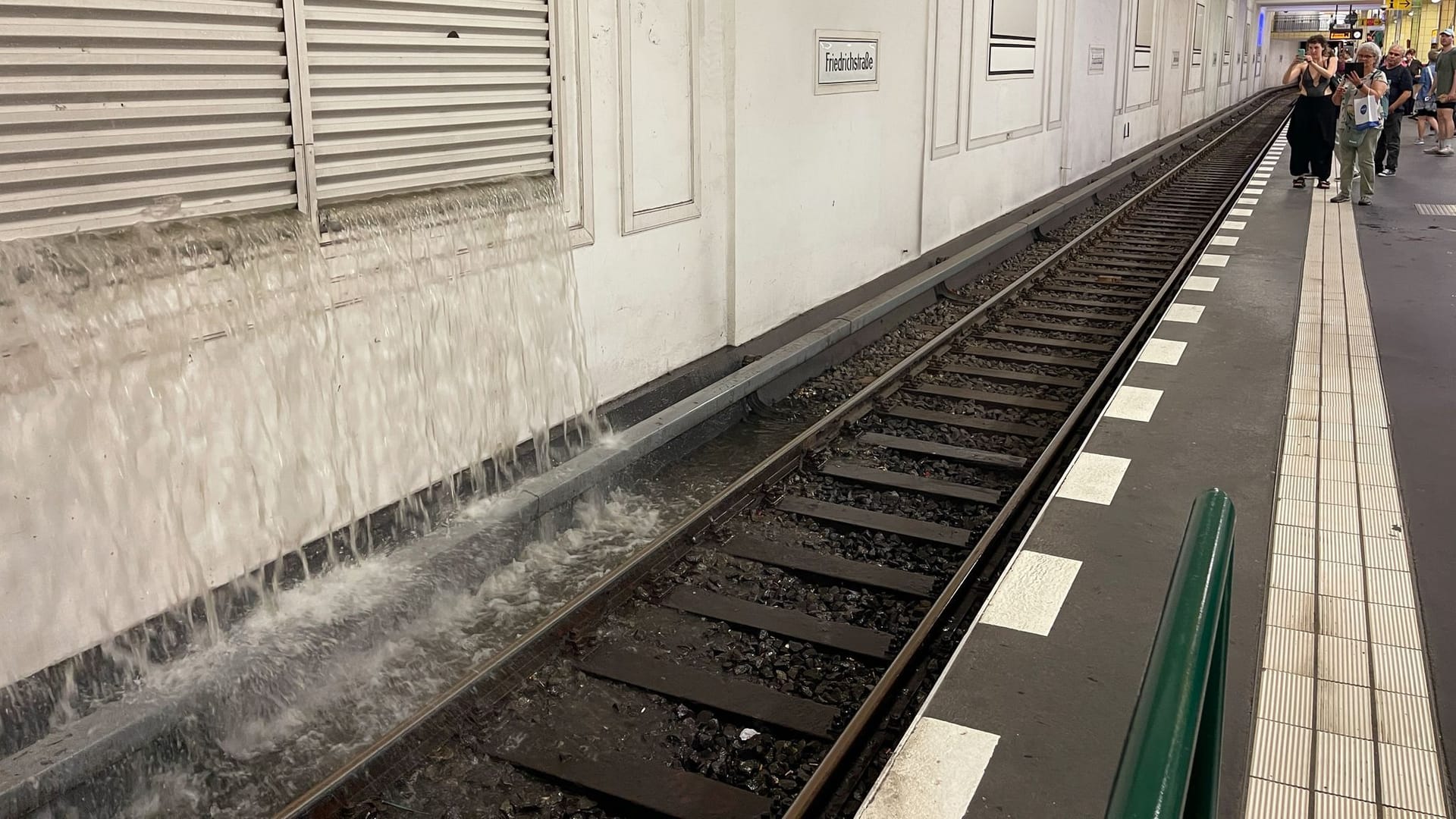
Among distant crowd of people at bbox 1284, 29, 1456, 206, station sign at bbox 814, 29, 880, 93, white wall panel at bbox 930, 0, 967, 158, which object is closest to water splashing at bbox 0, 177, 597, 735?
station sign at bbox 814, 29, 880, 93

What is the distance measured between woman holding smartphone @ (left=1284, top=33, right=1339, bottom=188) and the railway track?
896 cm

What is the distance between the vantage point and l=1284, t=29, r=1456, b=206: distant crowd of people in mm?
11984

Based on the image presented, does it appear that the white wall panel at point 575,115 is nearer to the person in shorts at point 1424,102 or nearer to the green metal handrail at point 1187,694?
the green metal handrail at point 1187,694

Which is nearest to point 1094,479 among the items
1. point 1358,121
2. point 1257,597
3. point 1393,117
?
point 1257,597

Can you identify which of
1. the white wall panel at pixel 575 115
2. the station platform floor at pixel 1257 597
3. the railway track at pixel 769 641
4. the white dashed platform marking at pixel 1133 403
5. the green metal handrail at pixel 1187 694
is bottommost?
the railway track at pixel 769 641

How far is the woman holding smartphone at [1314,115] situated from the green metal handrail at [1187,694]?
44.7 feet

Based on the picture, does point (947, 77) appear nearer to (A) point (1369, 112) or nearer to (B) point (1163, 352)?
(B) point (1163, 352)

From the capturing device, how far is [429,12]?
4.27 metres

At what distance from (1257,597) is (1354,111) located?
10.5m

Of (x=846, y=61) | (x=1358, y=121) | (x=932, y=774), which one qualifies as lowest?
(x=932, y=774)

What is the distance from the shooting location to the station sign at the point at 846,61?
24.5 feet

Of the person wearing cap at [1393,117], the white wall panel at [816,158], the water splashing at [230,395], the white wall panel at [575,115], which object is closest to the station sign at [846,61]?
the white wall panel at [816,158]

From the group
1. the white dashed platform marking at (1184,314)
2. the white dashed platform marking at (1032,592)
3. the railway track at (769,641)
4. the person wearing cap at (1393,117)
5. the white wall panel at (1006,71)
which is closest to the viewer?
the railway track at (769,641)

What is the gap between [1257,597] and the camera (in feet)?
11.8
